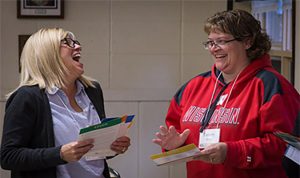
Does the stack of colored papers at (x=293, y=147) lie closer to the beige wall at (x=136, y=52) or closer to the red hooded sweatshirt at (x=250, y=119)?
the red hooded sweatshirt at (x=250, y=119)

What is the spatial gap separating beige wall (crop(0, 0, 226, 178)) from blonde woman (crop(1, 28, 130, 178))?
1.19m

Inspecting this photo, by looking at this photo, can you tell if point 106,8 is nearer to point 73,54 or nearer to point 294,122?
point 73,54

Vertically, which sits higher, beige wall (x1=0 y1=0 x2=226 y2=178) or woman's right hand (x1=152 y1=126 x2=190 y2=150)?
beige wall (x1=0 y1=0 x2=226 y2=178)

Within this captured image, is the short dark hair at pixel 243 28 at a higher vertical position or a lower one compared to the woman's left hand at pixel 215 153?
higher

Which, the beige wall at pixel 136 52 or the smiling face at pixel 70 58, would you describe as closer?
the smiling face at pixel 70 58

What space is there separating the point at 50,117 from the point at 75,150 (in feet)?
0.66

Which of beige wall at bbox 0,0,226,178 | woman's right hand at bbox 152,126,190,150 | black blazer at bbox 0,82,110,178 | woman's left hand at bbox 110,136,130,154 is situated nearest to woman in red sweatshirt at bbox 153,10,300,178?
woman's right hand at bbox 152,126,190,150

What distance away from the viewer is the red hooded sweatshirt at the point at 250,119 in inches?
73.2

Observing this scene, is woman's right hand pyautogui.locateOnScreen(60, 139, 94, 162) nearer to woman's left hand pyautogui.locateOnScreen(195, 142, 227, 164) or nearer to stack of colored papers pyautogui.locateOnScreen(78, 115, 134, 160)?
stack of colored papers pyautogui.locateOnScreen(78, 115, 134, 160)

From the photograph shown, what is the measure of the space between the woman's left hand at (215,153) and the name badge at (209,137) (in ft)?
0.28

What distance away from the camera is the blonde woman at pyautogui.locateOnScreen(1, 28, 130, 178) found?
1848mm

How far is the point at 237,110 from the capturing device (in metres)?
1.93

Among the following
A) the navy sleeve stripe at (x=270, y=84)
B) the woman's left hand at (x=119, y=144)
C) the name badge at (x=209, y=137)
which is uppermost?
the navy sleeve stripe at (x=270, y=84)

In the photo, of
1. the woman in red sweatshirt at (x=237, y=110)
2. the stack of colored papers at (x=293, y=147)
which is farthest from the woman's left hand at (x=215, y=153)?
the stack of colored papers at (x=293, y=147)
